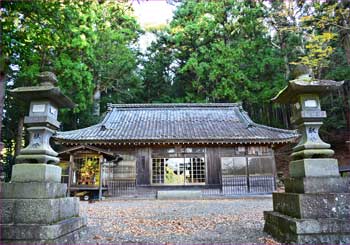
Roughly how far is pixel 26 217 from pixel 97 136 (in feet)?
33.1

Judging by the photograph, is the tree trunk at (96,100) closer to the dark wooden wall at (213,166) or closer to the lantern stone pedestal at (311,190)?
the dark wooden wall at (213,166)

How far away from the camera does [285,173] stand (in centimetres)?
2105

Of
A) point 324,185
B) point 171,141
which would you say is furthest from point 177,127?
point 324,185

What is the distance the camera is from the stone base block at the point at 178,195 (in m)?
13.0

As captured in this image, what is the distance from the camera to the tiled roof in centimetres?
1320

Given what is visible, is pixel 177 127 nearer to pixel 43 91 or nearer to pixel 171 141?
pixel 171 141

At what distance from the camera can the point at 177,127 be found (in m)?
15.0

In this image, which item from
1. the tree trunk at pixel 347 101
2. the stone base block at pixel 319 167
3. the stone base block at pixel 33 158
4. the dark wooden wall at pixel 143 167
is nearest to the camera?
the stone base block at pixel 319 167

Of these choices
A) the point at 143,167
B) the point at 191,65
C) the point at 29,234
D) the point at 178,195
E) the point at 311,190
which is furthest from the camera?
the point at 191,65

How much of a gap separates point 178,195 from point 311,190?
32.8 ft

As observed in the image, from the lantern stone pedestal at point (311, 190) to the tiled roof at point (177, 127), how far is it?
9085 millimetres

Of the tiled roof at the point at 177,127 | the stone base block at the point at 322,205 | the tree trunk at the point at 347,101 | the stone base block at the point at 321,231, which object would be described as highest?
the tree trunk at the point at 347,101

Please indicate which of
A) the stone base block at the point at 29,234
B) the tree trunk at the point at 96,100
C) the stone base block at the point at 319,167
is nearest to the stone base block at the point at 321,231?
the stone base block at the point at 319,167

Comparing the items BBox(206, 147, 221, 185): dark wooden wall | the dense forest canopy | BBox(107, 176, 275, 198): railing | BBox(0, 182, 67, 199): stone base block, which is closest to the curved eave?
BBox(206, 147, 221, 185): dark wooden wall
